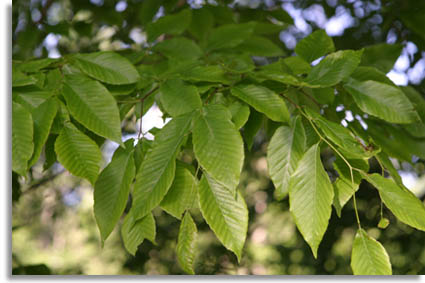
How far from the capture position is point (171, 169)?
Answer: 452 millimetres

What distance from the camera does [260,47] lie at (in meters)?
0.91

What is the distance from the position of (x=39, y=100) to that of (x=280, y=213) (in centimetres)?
117

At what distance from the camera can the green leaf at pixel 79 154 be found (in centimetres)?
52

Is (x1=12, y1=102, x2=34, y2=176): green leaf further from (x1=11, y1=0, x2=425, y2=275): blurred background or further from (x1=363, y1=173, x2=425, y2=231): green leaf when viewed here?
(x1=11, y1=0, x2=425, y2=275): blurred background

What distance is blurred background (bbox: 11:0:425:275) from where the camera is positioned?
125 cm

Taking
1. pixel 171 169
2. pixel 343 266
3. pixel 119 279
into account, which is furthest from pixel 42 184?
pixel 171 169

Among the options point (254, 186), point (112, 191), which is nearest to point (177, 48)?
point (112, 191)

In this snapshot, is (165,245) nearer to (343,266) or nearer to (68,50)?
(343,266)

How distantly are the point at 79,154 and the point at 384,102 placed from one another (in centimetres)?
43

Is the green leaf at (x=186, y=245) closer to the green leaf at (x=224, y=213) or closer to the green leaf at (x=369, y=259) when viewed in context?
the green leaf at (x=224, y=213)

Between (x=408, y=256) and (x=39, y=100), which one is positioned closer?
(x=39, y=100)

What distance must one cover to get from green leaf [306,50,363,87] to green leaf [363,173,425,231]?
155mm

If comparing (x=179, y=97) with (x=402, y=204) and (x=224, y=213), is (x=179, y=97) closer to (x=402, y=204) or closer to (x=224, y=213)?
(x=224, y=213)

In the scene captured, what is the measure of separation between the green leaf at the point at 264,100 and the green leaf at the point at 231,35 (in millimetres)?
319
